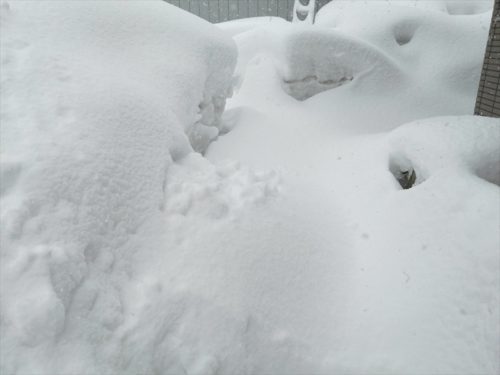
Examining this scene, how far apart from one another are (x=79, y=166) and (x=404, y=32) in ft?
15.1

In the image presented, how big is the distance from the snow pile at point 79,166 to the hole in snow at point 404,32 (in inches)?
131

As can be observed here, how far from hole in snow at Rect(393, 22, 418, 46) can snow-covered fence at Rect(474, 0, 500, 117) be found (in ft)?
4.56

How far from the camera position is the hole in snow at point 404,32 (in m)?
4.77

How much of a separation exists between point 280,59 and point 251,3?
5.40 metres

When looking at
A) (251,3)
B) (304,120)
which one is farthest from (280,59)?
(251,3)

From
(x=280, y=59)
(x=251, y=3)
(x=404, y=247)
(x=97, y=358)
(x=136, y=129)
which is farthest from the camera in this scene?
(x=251, y=3)

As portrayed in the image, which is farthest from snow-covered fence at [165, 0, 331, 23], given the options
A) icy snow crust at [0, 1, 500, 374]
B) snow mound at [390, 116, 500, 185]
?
snow mound at [390, 116, 500, 185]

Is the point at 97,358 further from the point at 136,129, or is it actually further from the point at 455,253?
the point at 455,253

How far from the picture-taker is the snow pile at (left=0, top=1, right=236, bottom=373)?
46.5 inches

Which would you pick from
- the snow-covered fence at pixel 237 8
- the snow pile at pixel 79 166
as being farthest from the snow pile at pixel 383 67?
the snow-covered fence at pixel 237 8

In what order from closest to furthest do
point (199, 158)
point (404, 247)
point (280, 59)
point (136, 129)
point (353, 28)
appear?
point (136, 129) → point (404, 247) → point (199, 158) → point (280, 59) → point (353, 28)

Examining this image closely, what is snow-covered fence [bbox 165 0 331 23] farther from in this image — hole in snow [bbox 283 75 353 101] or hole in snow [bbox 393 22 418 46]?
hole in snow [bbox 283 75 353 101]

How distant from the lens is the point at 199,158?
220 cm

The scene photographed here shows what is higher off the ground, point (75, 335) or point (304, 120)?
point (75, 335)
